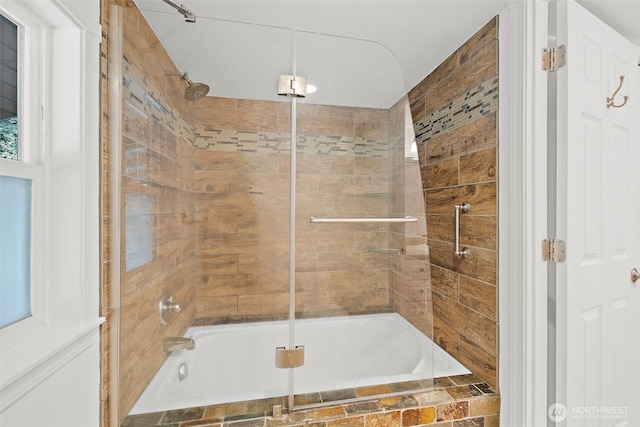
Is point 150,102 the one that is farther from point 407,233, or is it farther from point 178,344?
point 407,233

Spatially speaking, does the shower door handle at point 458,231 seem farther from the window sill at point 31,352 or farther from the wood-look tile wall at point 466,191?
the window sill at point 31,352

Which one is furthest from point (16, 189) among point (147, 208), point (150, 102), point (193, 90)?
point (193, 90)

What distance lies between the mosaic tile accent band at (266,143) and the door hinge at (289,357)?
932mm

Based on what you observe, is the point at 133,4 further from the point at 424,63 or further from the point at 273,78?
the point at 424,63

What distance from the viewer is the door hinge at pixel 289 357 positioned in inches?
54.6

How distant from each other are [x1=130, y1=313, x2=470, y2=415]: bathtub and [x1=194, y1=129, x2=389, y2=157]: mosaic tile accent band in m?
0.83

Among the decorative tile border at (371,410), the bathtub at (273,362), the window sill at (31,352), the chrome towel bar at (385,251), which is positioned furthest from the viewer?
the chrome towel bar at (385,251)

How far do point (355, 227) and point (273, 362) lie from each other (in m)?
0.75

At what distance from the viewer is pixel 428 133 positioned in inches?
81.4

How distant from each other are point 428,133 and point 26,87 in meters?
2.02

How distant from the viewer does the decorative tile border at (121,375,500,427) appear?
3.92 ft

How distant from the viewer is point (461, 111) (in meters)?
1.73
